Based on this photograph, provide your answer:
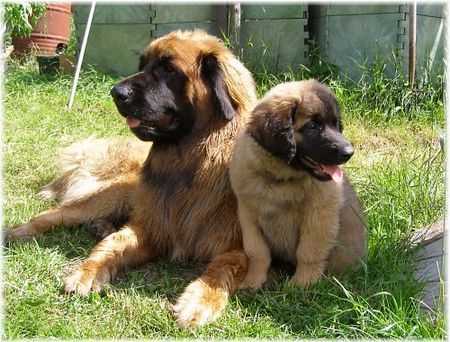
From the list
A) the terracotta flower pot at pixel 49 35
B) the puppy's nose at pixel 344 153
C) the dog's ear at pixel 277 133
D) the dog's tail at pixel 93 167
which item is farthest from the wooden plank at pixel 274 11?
the puppy's nose at pixel 344 153

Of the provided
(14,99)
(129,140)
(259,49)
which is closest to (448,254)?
(129,140)

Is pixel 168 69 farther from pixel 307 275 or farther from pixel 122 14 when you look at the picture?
pixel 122 14

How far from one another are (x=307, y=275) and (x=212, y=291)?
1.62 feet

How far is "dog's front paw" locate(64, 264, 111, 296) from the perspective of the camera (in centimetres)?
292

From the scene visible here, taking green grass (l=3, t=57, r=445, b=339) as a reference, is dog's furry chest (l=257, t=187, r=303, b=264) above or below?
above

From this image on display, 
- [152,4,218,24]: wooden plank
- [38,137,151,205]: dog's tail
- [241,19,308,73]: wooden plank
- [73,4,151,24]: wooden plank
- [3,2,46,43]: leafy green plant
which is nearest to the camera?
[38,137,151,205]: dog's tail

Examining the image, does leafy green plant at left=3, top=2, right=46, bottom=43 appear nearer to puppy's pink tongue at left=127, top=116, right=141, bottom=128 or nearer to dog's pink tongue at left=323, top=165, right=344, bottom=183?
puppy's pink tongue at left=127, top=116, right=141, bottom=128

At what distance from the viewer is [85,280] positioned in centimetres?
296

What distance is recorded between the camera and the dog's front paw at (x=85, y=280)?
2.92m

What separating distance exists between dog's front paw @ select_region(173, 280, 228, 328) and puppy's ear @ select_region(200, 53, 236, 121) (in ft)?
3.29

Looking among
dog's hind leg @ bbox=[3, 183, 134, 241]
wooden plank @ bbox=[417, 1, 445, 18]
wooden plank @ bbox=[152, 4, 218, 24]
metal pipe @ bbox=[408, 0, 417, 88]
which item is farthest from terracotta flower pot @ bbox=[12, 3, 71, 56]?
dog's hind leg @ bbox=[3, 183, 134, 241]

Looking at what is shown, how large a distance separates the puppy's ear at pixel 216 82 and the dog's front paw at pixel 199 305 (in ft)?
3.29

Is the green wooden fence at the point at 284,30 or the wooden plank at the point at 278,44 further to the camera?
the wooden plank at the point at 278,44

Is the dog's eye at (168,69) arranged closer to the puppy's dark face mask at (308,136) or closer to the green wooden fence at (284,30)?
the puppy's dark face mask at (308,136)
